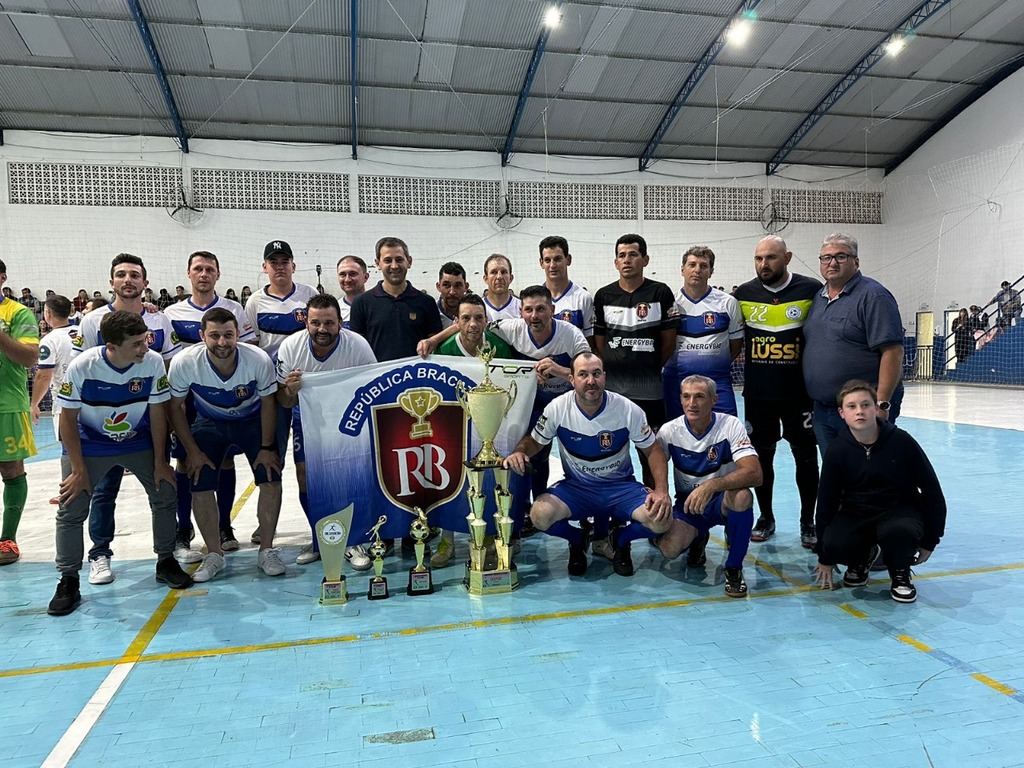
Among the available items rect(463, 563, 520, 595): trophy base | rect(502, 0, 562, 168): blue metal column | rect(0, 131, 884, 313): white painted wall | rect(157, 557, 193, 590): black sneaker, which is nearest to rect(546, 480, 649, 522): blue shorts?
rect(463, 563, 520, 595): trophy base

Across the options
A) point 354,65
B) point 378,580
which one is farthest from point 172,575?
point 354,65

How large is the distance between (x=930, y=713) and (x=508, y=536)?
2087mm

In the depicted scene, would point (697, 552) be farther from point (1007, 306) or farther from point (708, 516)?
point (1007, 306)

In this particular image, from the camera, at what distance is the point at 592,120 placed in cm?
1744

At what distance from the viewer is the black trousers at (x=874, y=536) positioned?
3.46 metres

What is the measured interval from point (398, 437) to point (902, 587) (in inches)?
113

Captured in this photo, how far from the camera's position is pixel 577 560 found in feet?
13.3

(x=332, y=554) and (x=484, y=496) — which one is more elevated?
(x=484, y=496)

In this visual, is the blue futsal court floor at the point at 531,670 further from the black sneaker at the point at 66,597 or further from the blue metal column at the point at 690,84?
the blue metal column at the point at 690,84

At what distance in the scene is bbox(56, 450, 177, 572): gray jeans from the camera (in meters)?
3.67

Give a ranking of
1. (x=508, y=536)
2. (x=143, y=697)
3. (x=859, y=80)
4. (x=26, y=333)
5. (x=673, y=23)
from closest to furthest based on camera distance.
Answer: (x=143, y=697)
(x=508, y=536)
(x=26, y=333)
(x=673, y=23)
(x=859, y=80)

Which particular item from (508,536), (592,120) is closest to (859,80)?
(592,120)

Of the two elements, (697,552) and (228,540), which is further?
(228,540)

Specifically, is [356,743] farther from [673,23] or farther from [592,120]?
[592,120]
